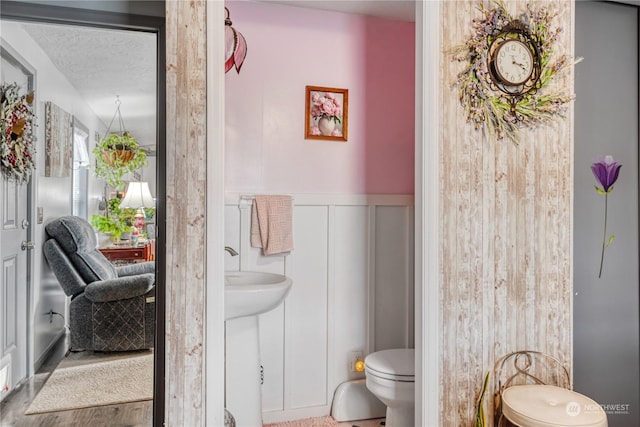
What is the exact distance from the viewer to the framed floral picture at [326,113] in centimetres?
263

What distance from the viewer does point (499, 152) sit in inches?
80.1

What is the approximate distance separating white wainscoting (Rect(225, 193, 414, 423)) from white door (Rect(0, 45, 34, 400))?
95cm

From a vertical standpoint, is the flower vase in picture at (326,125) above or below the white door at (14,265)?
above

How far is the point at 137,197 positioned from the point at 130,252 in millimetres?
228

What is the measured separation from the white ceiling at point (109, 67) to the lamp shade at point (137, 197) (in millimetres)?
172

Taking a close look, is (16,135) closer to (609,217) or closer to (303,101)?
(303,101)

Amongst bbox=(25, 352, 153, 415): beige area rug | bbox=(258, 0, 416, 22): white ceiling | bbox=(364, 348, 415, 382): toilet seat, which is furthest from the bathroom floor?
bbox=(258, 0, 416, 22): white ceiling

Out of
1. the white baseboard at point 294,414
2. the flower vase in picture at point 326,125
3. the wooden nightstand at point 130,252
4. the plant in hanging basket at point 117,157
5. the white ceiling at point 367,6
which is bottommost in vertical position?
the white baseboard at point 294,414

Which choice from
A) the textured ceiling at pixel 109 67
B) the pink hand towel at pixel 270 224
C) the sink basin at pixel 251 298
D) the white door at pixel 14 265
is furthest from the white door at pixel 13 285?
the pink hand towel at pixel 270 224

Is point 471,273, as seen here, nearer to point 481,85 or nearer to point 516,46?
point 481,85

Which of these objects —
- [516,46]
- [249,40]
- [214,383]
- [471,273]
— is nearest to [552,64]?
[516,46]

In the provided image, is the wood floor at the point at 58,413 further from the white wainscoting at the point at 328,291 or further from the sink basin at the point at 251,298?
the white wainscoting at the point at 328,291

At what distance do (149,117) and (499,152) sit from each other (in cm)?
152

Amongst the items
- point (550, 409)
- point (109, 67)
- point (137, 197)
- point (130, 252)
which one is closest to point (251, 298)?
point (130, 252)
